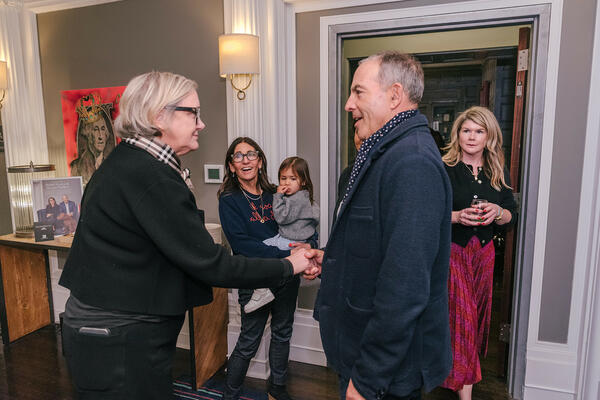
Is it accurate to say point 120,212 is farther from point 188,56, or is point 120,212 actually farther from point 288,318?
point 188,56

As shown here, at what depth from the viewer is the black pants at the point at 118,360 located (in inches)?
52.6

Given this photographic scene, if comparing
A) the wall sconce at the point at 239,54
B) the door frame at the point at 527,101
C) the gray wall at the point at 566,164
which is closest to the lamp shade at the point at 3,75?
the wall sconce at the point at 239,54

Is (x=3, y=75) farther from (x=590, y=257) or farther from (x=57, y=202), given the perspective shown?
(x=590, y=257)

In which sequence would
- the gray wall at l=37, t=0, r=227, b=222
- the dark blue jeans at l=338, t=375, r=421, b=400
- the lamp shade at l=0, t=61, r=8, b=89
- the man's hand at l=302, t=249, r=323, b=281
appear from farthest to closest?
1. the lamp shade at l=0, t=61, r=8, b=89
2. the gray wall at l=37, t=0, r=227, b=222
3. the man's hand at l=302, t=249, r=323, b=281
4. the dark blue jeans at l=338, t=375, r=421, b=400

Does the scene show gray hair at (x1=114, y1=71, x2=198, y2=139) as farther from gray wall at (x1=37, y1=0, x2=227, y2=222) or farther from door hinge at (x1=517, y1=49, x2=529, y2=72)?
door hinge at (x1=517, y1=49, x2=529, y2=72)

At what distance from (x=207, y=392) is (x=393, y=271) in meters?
2.05

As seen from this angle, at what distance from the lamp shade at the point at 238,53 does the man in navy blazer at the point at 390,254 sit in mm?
1412

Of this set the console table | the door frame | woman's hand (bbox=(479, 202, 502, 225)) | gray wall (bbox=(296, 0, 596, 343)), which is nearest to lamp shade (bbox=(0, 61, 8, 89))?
the console table

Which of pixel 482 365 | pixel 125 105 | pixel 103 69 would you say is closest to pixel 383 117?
pixel 125 105

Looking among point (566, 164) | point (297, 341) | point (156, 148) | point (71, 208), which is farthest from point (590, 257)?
point (71, 208)

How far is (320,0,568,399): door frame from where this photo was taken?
7.38ft

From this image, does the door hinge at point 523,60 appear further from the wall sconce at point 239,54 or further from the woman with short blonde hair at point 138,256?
the woman with short blonde hair at point 138,256

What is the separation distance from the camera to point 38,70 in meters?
3.42

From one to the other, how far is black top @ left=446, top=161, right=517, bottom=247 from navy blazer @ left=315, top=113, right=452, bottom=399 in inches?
44.4
